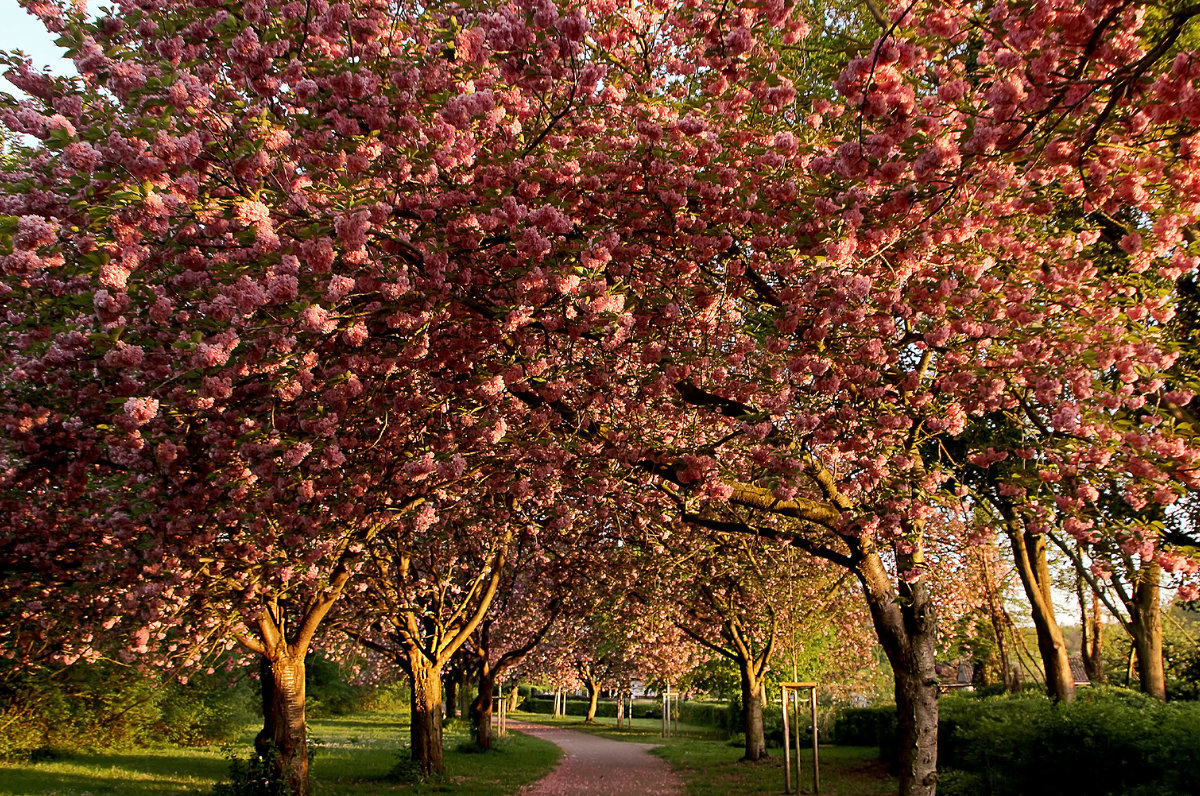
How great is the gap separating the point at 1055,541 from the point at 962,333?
43.1 feet

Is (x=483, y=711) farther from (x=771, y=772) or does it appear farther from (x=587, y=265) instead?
(x=587, y=265)

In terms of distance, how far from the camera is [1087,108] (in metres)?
5.05

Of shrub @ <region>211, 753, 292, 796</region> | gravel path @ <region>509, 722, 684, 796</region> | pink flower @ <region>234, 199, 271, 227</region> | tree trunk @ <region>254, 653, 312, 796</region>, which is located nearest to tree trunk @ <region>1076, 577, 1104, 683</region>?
gravel path @ <region>509, 722, 684, 796</region>

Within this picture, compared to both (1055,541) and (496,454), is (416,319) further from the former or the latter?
(1055,541)

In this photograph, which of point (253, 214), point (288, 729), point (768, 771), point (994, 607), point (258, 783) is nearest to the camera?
point (253, 214)

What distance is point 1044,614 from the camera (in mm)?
17047

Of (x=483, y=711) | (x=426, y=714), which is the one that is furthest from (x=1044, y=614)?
(x=483, y=711)

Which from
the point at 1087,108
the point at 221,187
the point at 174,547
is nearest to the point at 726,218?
the point at 1087,108

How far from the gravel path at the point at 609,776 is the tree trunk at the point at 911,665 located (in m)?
9.31

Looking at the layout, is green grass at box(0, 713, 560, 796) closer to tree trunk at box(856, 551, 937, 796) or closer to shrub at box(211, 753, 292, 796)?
shrub at box(211, 753, 292, 796)

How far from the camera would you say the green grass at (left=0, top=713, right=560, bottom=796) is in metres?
16.7

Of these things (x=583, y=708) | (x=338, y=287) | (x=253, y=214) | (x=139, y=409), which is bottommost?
(x=583, y=708)

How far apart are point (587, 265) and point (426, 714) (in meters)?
16.6

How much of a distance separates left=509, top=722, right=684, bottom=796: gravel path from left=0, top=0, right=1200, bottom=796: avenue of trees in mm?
10171
